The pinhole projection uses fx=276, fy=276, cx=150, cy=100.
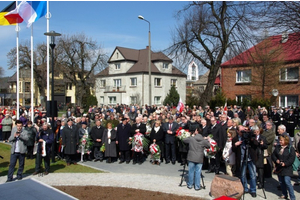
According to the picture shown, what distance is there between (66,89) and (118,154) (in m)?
60.5

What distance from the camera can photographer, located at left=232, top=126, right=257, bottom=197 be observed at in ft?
24.5

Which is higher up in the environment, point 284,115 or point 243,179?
point 284,115

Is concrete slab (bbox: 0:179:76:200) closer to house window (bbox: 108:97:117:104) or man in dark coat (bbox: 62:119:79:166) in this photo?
man in dark coat (bbox: 62:119:79:166)

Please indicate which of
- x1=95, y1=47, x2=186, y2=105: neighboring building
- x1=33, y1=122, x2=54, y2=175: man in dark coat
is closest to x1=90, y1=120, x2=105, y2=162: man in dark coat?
x1=33, y1=122, x2=54, y2=175: man in dark coat

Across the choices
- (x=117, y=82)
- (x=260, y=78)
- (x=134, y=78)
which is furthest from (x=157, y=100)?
(x=260, y=78)

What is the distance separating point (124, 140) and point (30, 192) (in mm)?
5574

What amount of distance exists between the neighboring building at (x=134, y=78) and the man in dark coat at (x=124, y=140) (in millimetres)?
35437

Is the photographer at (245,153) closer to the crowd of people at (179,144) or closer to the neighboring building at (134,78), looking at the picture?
the crowd of people at (179,144)

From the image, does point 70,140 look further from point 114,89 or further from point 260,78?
point 114,89

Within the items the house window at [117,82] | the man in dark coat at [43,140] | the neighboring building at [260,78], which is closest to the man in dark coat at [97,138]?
the man in dark coat at [43,140]

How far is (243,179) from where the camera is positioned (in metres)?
7.65

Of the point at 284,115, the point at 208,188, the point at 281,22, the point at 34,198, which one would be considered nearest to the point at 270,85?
the point at 284,115

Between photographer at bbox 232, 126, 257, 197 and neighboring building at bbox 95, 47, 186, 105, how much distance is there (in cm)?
3986

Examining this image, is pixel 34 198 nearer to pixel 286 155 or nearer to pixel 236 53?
pixel 286 155
